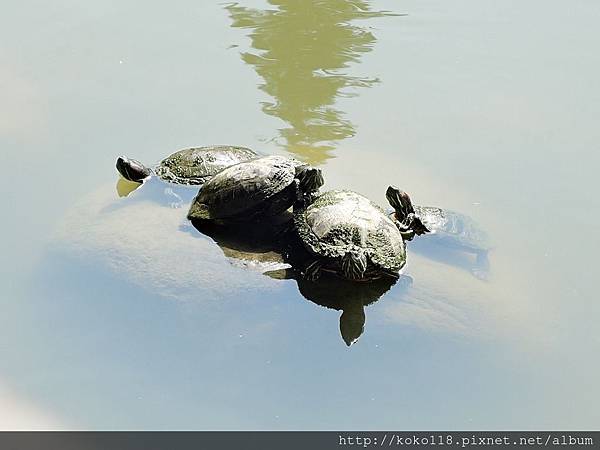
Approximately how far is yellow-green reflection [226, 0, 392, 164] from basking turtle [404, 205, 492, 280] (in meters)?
1.02

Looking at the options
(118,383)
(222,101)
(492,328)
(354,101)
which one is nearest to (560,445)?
(492,328)

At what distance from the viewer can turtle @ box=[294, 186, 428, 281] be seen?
368 cm

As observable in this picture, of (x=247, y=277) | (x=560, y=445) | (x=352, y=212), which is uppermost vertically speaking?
(x=352, y=212)

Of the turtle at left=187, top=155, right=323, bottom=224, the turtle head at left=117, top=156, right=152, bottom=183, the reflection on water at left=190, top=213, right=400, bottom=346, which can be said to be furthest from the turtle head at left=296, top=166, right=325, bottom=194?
the turtle head at left=117, top=156, right=152, bottom=183

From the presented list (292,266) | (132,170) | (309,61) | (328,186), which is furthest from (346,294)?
(309,61)

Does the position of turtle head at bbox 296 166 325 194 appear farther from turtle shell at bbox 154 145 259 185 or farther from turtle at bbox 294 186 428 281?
turtle shell at bbox 154 145 259 185

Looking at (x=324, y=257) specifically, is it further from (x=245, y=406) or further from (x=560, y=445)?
(x=560, y=445)

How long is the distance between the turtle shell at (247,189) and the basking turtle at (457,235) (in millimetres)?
802

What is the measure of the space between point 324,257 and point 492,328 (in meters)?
0.88

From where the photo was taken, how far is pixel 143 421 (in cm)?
324

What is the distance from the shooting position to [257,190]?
397cm

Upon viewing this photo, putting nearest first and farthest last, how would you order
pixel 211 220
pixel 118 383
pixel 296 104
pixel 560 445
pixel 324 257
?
1. pixel 560 445
2. pixel 118 383
3. pixel 324 257
4. pixel 211 220
5. pixel 296 104

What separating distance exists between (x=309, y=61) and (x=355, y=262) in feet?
9.61

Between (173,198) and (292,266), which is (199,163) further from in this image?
(292,266)
